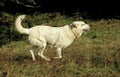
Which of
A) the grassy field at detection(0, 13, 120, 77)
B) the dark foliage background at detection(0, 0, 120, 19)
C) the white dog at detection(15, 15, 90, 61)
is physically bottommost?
the grassy field at detection(0, 13, 120, 77)

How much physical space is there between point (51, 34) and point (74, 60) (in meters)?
0.95

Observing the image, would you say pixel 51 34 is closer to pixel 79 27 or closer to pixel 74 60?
pixel 79 27

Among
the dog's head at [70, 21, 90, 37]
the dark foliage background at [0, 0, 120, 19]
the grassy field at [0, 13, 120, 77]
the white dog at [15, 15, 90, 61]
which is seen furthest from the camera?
the dark foliage background at [0, 0, 120, 19]

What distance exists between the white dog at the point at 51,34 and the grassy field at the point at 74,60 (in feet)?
1.56

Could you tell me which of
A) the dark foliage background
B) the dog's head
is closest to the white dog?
the dog's head

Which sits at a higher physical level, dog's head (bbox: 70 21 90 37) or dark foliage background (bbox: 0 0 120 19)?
dark foliage background (bbox: 0 0 120 19)

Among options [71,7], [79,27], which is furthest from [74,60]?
[71,7]

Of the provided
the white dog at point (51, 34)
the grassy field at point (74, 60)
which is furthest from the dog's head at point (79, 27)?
the grassy field at point (74, 60)

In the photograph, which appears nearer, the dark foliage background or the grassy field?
the grassy field

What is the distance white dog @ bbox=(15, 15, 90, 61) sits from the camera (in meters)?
11.3

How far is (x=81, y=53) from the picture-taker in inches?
488

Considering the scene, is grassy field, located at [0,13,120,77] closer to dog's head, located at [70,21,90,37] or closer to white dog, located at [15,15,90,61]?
white dog, located at [15,15,90,61]

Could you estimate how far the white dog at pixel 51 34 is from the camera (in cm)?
1134

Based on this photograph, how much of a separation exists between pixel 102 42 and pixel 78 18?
5498mm
